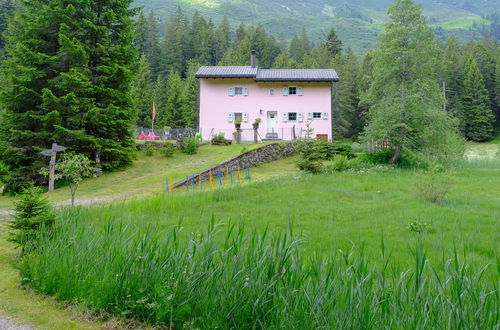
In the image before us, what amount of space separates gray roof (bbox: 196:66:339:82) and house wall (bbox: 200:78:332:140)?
598mm

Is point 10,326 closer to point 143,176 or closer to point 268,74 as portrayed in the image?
point 143,176

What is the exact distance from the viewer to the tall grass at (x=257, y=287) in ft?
9.37

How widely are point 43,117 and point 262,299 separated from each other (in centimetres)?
1646

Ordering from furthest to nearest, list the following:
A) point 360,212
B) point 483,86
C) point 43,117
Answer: point 483,86
point 43,117
point 360,212

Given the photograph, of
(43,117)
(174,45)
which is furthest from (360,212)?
(174,45)

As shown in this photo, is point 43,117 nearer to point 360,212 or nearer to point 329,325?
point 360,212

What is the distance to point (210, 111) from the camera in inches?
1272

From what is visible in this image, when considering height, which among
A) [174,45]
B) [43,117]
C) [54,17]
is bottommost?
[43,117]

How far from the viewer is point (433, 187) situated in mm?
11469

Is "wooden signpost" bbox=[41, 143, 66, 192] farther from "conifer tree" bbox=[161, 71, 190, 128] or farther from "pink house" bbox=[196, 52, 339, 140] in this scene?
"conifer tree" bbox=[161, 71, 190, 128]

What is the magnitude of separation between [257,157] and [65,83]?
10.7m

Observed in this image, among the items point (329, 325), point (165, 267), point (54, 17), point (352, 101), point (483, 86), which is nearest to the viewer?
point (329, 325)

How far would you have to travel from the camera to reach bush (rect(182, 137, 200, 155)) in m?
23.7

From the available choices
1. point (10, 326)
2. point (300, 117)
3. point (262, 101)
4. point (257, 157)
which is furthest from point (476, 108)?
point (10, 326)
